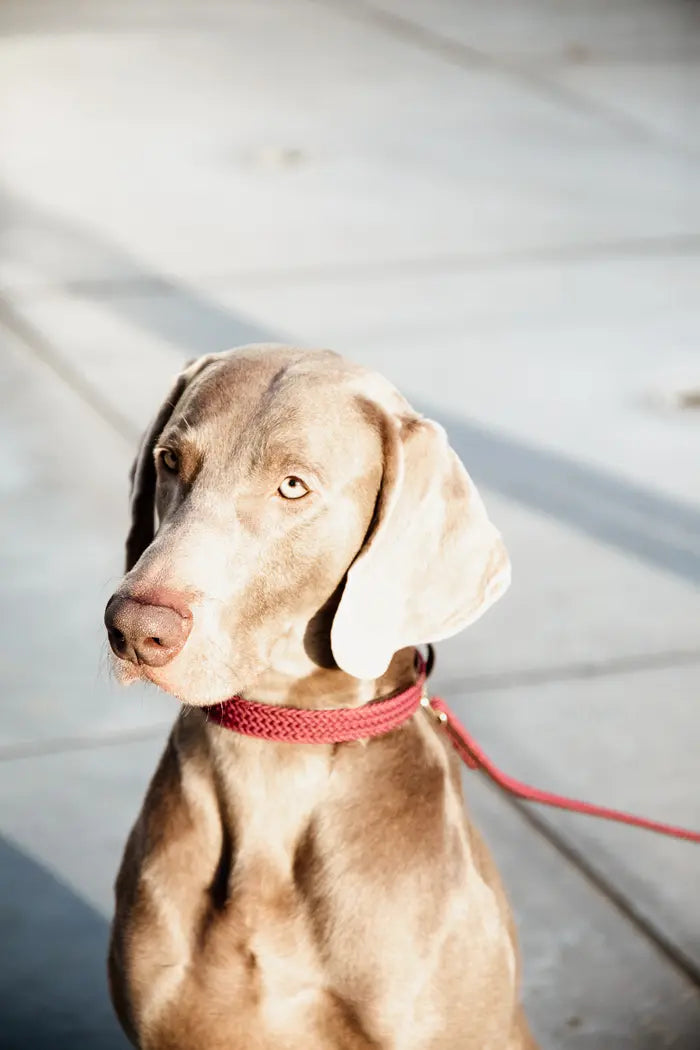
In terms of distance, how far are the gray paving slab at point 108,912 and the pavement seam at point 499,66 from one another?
672cm

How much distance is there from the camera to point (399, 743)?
2770 millimetres

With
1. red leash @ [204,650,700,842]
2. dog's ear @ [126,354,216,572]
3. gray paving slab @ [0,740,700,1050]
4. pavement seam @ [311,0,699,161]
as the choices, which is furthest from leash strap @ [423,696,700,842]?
pavement seam @ [311,0,699,161]

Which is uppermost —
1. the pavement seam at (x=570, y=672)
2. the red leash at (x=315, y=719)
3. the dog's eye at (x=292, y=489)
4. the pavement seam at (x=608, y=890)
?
the dog's eye at (x=292, y=489)

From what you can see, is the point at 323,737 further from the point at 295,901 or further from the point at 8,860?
the point at 8,860

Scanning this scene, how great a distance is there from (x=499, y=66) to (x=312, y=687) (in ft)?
33.4

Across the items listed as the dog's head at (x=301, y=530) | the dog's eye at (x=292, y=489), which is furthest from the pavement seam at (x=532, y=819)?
the dog's eye at (x=292, y=489)

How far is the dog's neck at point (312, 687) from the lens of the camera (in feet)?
8.89

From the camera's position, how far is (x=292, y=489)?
2557 millimetres

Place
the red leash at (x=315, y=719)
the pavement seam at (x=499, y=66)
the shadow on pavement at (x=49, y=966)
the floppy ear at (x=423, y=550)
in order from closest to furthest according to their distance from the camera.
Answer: the floppy ear at (x=423, y=550) → the red leash at (x=315, y=719) → the shadow on pavement at (x=49, y=966) → the pavement seam at (x=499, y=66)

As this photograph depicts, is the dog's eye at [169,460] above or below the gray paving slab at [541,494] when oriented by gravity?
above

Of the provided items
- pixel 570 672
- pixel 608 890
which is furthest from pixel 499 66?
pixel 608 890

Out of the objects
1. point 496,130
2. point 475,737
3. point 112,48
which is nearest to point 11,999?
point 475,737

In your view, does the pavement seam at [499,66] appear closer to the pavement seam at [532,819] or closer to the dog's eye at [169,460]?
the pavement seam at [532,819]

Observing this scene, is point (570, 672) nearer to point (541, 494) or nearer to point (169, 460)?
point (541, 494)
